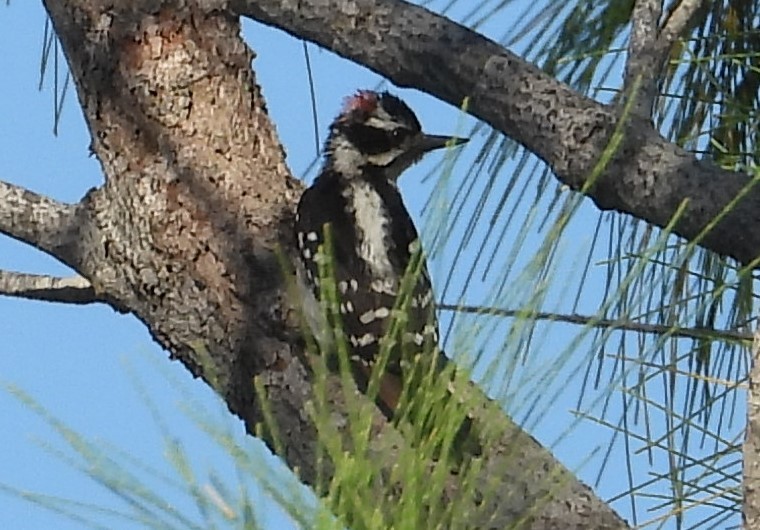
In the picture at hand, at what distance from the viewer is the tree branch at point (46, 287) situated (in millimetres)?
1529

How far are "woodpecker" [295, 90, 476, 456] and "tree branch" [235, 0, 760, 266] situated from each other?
190 mm

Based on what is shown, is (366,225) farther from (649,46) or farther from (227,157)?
(649,46)

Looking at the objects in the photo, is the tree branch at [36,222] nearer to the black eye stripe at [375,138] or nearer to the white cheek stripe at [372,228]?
the white cheek stripe at [372,228]

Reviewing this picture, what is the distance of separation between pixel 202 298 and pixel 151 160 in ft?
0.51

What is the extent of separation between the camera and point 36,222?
150 centimetres

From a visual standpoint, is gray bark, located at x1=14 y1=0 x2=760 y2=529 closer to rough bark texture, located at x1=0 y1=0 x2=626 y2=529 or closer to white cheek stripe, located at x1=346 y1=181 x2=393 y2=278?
rough bark texture, located at x1=0 y1=0 x2=626 y2=529

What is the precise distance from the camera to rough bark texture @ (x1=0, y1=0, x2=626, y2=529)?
1384 mm

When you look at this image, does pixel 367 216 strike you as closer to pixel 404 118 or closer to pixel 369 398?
pixel 404 118

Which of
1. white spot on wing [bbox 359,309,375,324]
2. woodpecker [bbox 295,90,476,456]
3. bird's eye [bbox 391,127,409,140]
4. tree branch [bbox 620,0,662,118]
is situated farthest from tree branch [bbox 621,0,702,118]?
bird's eye [bbox 391,127,409,140]

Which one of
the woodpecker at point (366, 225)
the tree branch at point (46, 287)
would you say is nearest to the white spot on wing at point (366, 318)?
the woodpecker at point (366, 225)

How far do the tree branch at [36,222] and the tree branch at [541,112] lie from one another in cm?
29

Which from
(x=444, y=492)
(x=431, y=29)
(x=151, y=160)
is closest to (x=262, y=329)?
(x=151, y=160)

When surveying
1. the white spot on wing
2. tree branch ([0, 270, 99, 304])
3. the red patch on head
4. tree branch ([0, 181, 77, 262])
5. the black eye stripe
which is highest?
the red patch on head

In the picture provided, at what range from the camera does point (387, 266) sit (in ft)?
5.95
